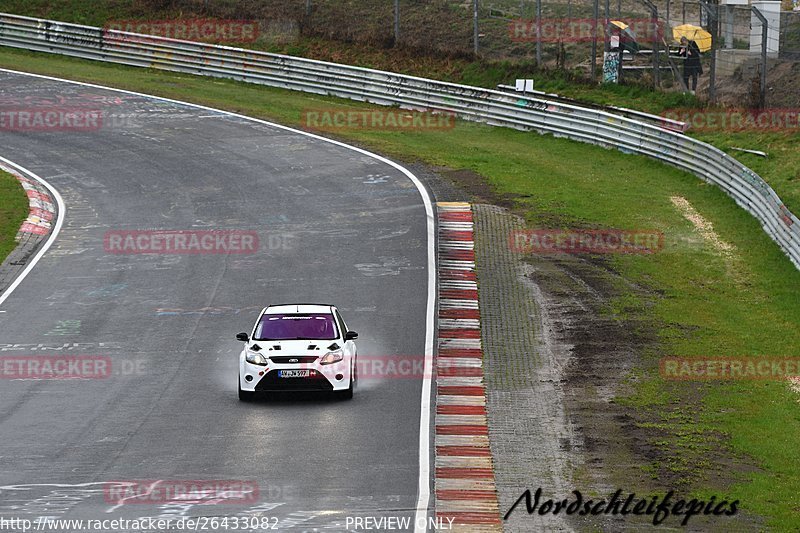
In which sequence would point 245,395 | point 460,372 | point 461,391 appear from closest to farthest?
point 245,395 < point 461,391 < point 460,372

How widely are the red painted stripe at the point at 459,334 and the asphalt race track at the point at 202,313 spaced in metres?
0.39

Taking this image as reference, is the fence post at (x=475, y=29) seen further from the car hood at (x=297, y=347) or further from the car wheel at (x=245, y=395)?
the car wheel at (x=245, y=395)

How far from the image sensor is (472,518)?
14.6m

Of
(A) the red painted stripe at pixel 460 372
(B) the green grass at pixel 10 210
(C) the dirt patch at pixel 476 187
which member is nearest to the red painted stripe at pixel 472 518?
(A) the red painted stripe at pixel 460 372

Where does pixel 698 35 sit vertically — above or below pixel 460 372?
above

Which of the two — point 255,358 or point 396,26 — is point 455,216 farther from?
point 396,26

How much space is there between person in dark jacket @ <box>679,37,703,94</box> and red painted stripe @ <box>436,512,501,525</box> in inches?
1069

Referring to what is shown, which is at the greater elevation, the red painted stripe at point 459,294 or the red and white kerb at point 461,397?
the red painted stripe at point 459,294

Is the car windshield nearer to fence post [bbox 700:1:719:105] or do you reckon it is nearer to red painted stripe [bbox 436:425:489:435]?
red painted stripe [bbox 436:425:489:435]

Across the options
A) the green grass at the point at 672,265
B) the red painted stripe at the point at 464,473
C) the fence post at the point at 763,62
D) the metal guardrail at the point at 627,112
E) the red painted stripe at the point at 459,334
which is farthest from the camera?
the metal guardrail at the point at 627,112

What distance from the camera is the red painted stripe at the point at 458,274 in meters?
26.1

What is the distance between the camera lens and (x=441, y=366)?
2112cm

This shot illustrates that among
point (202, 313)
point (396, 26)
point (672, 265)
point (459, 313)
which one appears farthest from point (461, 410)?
point (396, 26)

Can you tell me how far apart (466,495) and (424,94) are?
89.4 feet
